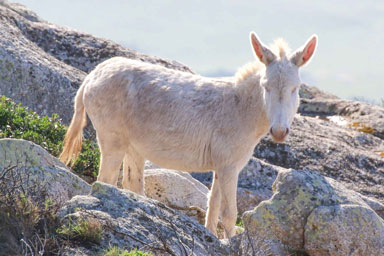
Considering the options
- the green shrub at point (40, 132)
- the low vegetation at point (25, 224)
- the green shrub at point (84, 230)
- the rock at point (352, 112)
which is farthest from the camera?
the rock at point (352, 112)

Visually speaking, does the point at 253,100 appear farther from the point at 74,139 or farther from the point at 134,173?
the point at 74,139

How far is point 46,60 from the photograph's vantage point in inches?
512

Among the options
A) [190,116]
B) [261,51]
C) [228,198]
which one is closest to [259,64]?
[261,51]

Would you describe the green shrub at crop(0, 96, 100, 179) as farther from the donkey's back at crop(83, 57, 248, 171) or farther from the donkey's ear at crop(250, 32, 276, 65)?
the donkey's ear at crop(250, 32, 276, 65)

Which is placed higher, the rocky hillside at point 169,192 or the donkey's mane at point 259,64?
the donkey's mane at point 259,64

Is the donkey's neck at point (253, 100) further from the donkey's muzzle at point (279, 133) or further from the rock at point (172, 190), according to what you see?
the rock at point (172, 190)

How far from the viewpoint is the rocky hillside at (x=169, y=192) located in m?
5.18

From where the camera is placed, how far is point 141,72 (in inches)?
360

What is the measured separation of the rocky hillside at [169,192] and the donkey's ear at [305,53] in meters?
1.60

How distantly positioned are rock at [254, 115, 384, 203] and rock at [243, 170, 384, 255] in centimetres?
611

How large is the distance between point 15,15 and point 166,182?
24.7 ft

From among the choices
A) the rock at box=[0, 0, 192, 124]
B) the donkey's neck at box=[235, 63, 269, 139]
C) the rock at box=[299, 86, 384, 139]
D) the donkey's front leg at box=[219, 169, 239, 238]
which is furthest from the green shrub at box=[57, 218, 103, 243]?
the rock at box=[299, 86, 384, 139]

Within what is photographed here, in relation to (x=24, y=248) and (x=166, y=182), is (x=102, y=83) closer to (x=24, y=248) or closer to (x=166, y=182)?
(x=166, y=182)

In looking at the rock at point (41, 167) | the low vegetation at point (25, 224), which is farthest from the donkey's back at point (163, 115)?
the low vegetation at point (25, 224)
